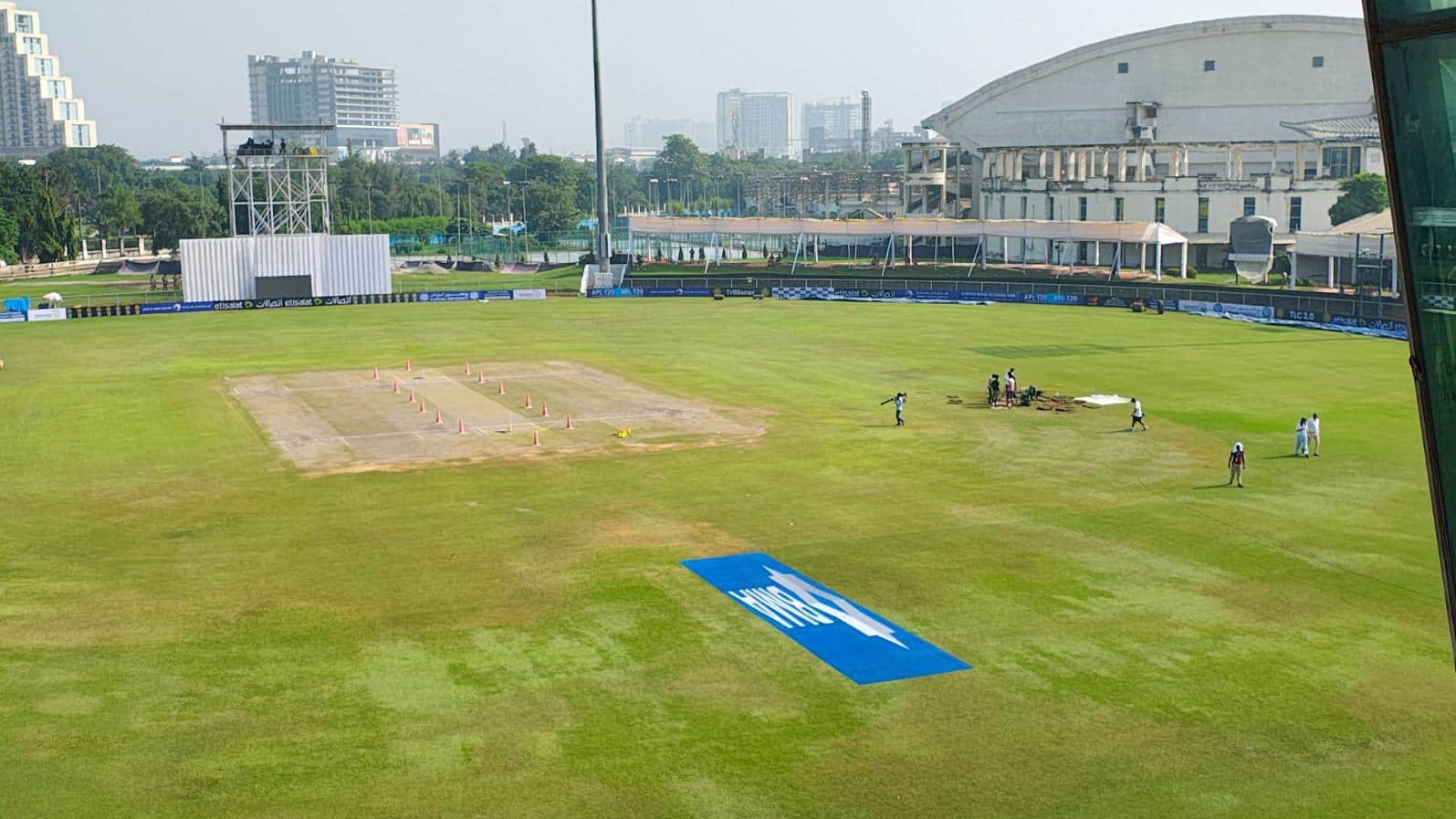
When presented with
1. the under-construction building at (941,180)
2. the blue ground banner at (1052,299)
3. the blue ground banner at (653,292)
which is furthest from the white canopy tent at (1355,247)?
the under-construction building at (941,180)

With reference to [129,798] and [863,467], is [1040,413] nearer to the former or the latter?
[863,467]

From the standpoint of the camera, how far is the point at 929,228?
13475 cm

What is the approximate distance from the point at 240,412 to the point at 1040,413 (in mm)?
33285

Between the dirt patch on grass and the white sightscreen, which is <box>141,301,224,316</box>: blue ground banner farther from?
the dirt patch on grass

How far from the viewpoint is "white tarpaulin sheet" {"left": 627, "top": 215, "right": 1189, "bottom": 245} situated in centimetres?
12256

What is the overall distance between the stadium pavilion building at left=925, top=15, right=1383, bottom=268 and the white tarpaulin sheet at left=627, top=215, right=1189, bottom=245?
4.95 metres

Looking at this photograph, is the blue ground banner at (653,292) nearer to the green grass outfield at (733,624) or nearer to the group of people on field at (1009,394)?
the group of people on field at (1009,394)

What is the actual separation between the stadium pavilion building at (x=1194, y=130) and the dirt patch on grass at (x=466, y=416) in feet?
261

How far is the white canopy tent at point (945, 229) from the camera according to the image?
122250 mm

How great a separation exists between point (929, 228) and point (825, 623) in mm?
108996

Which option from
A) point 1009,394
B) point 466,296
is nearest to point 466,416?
point 1009,394

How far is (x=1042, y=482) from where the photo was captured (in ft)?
142

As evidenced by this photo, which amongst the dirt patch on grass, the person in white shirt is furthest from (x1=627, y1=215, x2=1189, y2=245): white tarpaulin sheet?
the person in white shirt

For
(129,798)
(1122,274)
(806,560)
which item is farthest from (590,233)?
(129,798)
